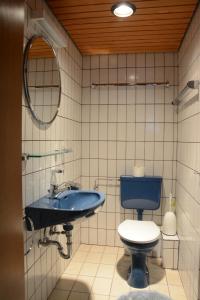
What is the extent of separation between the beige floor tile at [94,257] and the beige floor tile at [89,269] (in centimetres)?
8

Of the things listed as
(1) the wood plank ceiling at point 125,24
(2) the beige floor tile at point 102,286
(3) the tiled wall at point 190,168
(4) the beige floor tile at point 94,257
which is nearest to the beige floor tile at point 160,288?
(3) the tiled wall at point 190,168

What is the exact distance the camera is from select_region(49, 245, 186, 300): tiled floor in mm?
1984

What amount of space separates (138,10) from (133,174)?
1.55m

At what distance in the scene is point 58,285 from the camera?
210cm

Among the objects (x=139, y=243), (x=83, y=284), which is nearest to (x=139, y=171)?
(x=139, y=243)

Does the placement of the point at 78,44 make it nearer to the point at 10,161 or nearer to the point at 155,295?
the point at 10,161

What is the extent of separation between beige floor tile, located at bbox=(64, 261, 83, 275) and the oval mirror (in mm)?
1443

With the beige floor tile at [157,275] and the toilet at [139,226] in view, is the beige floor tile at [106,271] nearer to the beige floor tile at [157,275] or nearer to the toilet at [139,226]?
the toilet at [139,226]

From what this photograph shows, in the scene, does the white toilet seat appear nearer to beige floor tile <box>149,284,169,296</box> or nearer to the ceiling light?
beige floor tile <box>149,284,169,296</box>

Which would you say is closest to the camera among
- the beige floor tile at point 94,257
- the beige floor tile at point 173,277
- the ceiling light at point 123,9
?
the ceiling light at point 123,9

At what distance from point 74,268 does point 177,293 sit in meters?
0.96

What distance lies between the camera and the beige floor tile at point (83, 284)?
205 cm

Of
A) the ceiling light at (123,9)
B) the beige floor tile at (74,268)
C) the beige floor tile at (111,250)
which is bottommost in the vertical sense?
the beige floor tile at (74,268)

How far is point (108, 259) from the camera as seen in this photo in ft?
8.41
